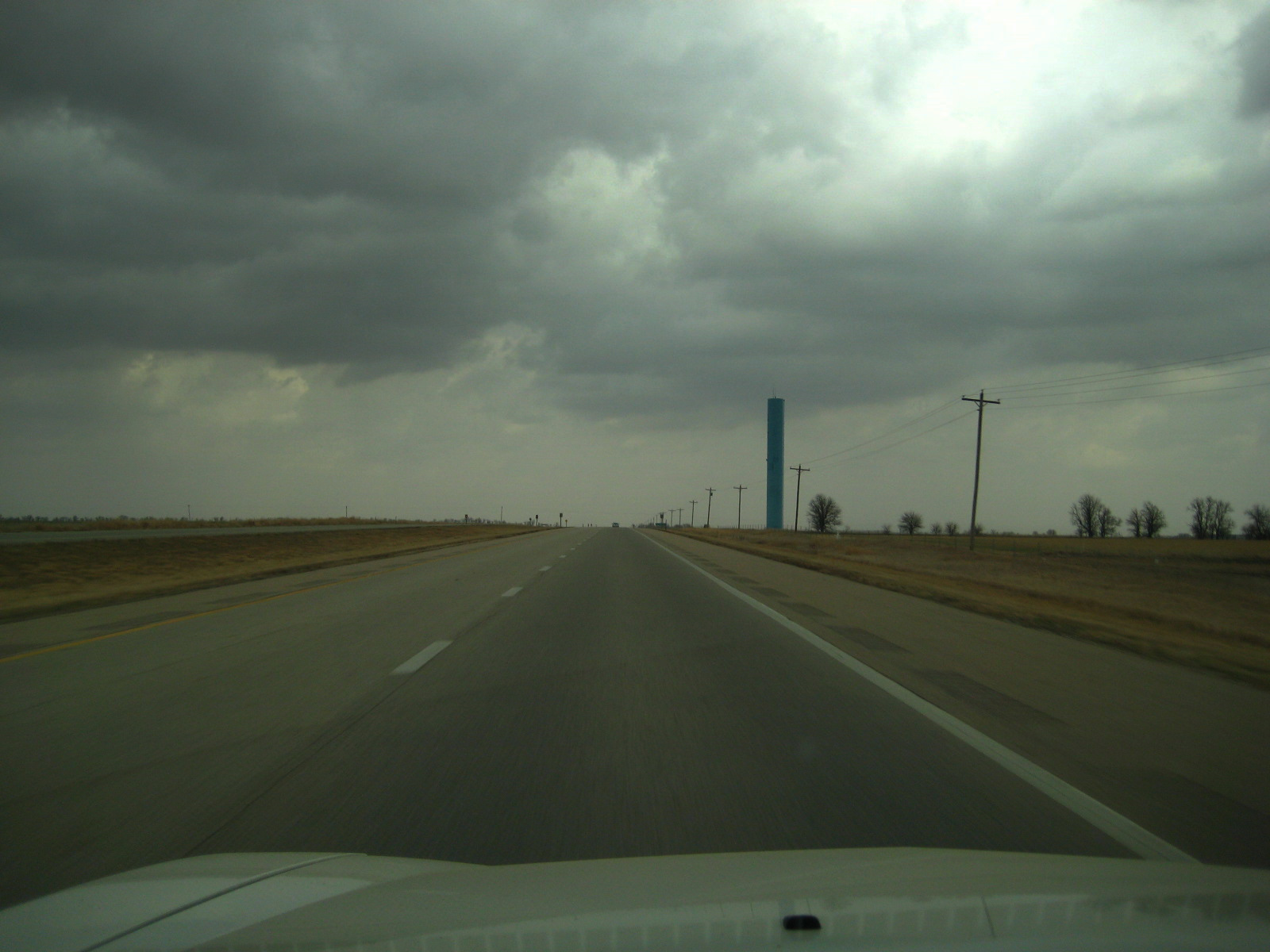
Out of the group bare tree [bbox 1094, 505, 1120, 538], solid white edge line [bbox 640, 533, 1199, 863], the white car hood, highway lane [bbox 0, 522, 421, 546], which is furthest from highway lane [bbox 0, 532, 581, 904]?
bare tree [bbox 1094, 505, 1120, 538]

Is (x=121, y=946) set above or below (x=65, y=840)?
above

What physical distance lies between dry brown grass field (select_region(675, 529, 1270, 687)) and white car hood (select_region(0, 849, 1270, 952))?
24.3ft

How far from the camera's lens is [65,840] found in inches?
164

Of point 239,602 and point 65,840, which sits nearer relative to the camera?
point 65,840

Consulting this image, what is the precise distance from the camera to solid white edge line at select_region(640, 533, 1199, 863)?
4.09 m

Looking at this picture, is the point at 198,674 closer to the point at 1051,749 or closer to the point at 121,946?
the point at 121,946

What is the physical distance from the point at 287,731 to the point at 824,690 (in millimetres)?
4644

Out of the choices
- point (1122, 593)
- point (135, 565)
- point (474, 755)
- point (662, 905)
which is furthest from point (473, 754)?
point (1122, 593)

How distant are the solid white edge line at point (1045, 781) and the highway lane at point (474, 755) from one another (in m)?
0.10

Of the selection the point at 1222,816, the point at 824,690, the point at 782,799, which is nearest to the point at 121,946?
the point at 782,799

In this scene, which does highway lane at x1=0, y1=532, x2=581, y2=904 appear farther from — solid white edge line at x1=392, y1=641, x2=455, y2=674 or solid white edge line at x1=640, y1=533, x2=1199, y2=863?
solid white edge line at x1=640, y1=533, x2=1199, y2=863

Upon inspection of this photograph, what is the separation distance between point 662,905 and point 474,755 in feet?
9.86

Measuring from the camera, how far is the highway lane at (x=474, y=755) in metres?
4.16

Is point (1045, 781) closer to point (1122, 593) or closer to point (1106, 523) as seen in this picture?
point (1122, 593)
